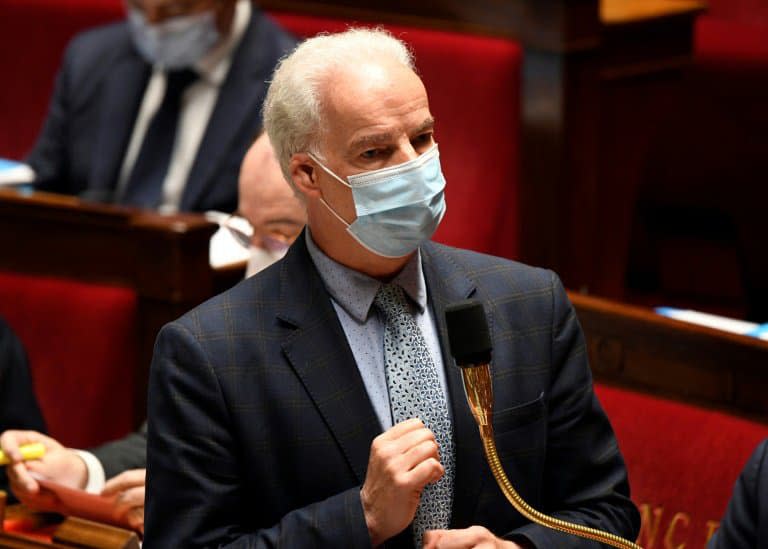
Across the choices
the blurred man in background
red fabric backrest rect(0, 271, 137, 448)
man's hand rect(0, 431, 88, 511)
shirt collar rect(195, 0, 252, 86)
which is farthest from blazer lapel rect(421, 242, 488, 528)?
shirt collar rect(195, 0, 252, 86)

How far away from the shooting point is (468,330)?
84 centimetres

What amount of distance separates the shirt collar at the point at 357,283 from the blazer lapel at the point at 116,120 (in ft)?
4.02

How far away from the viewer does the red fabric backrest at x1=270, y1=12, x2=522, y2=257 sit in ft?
7.15

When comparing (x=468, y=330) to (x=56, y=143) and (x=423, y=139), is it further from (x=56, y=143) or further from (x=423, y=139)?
(x=56, y=143)

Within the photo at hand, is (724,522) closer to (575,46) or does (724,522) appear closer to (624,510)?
(624,510)

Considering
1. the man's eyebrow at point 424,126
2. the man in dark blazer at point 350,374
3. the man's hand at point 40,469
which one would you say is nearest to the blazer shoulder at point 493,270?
the man in dark blazer at point 350,374

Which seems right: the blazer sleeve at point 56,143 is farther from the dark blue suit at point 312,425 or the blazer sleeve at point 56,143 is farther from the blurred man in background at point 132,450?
the dark blue suit at point 312,425

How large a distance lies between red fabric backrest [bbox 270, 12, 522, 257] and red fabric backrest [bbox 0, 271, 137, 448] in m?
0.62

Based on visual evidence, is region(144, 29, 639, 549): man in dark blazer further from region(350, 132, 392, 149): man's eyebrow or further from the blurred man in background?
the blurred man in background

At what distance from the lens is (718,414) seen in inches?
51.6

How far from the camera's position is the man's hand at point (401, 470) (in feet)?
2.92

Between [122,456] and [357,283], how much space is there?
0.50 meters


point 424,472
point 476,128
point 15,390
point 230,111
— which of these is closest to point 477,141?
point 476,128

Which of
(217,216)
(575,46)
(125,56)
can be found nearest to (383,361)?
(217,216)
